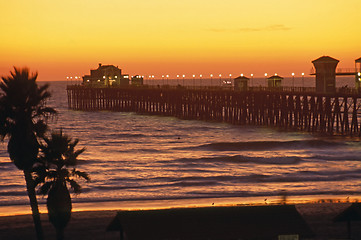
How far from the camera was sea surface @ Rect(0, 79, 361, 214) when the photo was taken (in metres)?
30.3

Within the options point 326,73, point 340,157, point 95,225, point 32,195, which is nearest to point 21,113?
point 32,195

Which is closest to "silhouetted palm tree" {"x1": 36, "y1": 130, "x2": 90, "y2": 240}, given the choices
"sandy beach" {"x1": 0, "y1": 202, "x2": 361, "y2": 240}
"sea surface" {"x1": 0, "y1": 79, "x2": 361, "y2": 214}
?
"sandy beach" {"x1": 0, "y1": 202, "x2": 361, "y2": 240}

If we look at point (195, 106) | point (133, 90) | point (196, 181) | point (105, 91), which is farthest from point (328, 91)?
point (105, 91)

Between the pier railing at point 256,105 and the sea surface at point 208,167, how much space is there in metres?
1.61

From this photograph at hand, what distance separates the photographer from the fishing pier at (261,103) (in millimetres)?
55781

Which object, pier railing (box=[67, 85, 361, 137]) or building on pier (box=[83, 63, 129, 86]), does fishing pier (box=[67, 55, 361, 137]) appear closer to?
pier railing (box=[67, 85, 361, 137])

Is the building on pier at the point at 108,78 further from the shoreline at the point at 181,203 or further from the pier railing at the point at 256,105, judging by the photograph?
the shoreline at the point at 181,203

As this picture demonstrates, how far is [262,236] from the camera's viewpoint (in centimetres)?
1578

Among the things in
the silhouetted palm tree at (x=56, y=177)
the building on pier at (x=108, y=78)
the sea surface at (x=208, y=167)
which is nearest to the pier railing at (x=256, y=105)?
the sea surface at (x=208, y=167)

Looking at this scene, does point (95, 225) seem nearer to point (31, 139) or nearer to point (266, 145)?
point (31, 139)

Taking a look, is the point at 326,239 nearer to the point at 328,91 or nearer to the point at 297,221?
the point at 297,221

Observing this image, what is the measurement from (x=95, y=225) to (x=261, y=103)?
4511cm

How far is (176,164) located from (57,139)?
25755 millimetres

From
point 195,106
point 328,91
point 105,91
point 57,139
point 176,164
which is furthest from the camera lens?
point 105,91
